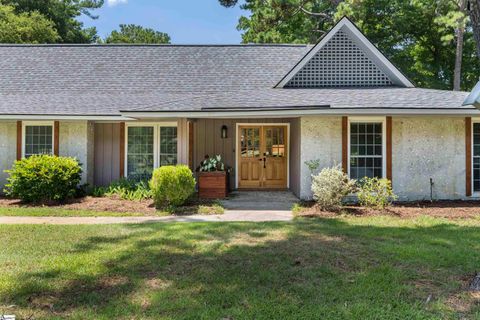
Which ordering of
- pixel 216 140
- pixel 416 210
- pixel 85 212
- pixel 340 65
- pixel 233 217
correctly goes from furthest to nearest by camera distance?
pixel 216 140, pixel 340 65, pixel 416 210, pixel 85 212, pixel 233 217

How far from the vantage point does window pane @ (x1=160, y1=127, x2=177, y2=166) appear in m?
12.5

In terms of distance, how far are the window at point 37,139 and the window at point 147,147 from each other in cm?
242

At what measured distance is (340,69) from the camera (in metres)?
13.1

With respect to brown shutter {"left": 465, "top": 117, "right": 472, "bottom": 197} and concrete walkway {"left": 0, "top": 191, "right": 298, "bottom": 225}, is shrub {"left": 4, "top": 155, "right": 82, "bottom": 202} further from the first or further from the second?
brown shutter {"left": 465, "top": 117, "right": 472, "bottom": 197}

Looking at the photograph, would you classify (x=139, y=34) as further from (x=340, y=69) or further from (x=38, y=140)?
(x=340, y=69)

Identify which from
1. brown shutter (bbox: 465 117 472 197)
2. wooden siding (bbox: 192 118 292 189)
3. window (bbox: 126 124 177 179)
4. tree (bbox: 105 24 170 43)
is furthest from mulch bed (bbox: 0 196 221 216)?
tree (bbox: 105 24 170 43)

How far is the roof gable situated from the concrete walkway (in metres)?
4.52

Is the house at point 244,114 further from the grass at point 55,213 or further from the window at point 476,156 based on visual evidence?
the grass at point 55,213

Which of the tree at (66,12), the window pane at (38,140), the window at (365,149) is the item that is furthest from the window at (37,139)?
the tree at (66,12)

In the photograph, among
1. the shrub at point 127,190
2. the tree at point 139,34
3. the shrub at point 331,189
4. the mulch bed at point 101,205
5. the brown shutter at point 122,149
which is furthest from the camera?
the tree at point 139,34

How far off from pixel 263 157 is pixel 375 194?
4671 mm

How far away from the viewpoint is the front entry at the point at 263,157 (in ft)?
44.0

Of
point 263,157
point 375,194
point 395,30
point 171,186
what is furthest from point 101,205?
point 395,30

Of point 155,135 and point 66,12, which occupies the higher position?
point 66,12
